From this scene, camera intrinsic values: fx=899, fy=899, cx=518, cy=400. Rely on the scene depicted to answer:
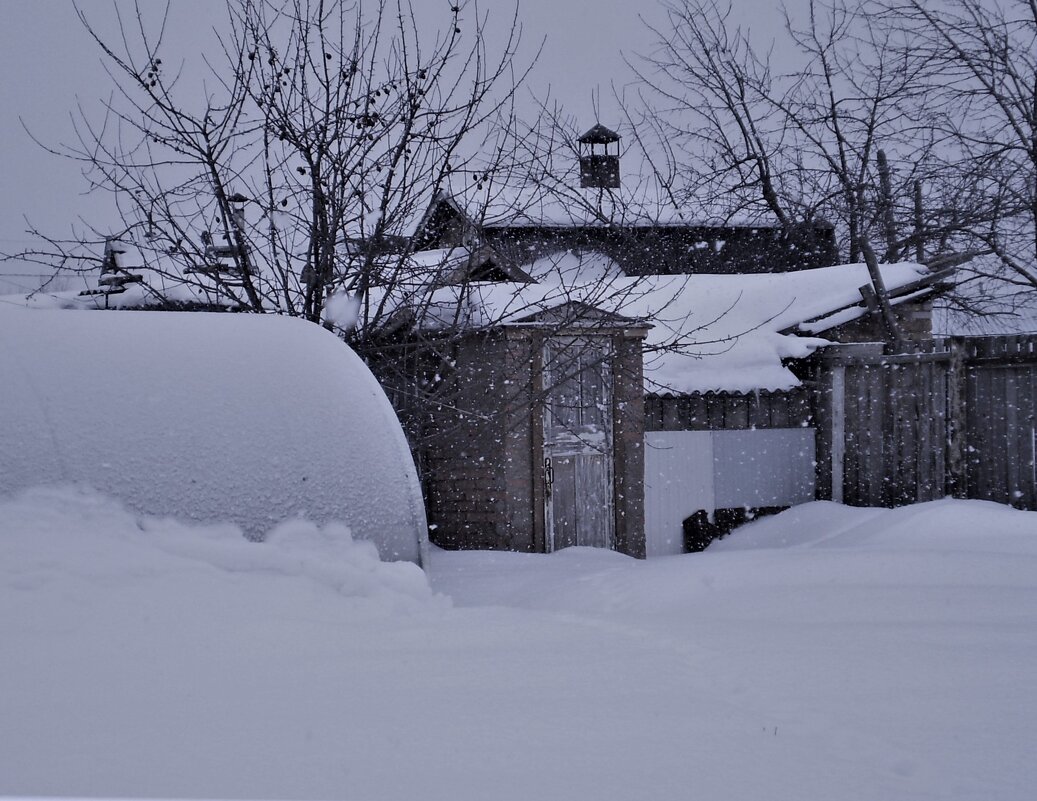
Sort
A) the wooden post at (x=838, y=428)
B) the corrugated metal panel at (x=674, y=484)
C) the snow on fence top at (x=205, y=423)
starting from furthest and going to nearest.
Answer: the corrugated metal panel at (x=674, y=484)
the wooden post at (x=838, y=428)
the snow on fence top at (x=205, y=423)

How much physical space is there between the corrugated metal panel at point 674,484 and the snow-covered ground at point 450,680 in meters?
6.67

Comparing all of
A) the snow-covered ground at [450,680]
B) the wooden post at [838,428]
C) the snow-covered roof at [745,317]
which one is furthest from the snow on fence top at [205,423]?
the wooden post at [838,428]

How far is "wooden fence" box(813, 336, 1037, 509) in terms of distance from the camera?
326 inches

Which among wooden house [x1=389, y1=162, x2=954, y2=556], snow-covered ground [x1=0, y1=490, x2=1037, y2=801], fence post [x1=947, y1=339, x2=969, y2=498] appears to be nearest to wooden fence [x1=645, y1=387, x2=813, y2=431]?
wooden house [x1=389, y1=162, x2=954, y2=556]

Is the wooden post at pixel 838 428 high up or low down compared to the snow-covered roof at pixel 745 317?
down

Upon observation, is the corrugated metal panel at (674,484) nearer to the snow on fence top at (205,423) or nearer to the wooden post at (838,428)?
the wooden post at (838,428)

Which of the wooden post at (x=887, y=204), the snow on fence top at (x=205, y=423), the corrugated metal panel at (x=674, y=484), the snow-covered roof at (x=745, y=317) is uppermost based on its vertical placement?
the wooden post at (x=887, y=204)

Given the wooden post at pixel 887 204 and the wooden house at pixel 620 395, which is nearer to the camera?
the wooden house at pixel 620 395

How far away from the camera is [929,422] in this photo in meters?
9.12

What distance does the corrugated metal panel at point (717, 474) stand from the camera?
10.5m

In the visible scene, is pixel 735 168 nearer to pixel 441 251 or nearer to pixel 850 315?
pixel 850 315

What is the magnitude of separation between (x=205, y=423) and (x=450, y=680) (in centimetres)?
151

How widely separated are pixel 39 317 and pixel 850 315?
392 inches

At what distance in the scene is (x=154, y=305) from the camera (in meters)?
8.48
